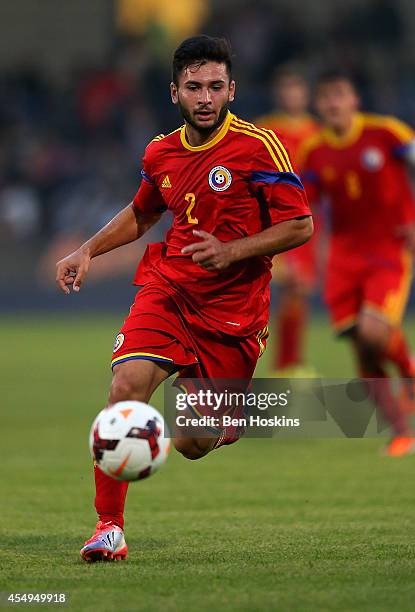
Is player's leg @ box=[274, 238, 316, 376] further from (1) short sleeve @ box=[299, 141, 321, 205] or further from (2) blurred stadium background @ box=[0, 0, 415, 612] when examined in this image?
(1) short sleeve @ box=[299, 141, 321, 205]

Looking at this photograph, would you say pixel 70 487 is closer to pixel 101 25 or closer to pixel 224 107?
pixel 224 107

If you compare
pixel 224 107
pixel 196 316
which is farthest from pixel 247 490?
pixel 224 107

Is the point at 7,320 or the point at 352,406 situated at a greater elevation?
the point at 7,320

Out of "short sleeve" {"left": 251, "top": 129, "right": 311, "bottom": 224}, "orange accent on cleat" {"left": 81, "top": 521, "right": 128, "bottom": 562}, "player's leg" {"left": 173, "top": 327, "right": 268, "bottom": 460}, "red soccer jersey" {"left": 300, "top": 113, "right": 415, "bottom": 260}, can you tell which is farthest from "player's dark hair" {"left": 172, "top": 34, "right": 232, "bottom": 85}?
"red soccer jersey" {"left": 300, "top": 113, "right": 415, "bottom": 260}

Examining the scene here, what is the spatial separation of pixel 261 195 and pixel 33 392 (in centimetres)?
723

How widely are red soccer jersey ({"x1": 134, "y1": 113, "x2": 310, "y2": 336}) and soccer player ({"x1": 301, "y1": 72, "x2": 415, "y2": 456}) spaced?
331 centimetres

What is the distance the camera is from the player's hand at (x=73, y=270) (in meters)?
5.48

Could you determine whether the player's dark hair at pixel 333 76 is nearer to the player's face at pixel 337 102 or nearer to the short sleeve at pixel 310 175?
the player's face at pixel 337 102

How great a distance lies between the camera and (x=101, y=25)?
26.2 m

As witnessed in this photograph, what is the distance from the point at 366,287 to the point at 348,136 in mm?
1110

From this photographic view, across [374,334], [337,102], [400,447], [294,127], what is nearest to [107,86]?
[294,127]

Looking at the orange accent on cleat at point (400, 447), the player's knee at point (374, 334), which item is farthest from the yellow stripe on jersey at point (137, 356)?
the orange accent on cleat at point (400, 447)

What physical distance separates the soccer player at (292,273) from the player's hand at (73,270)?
5.70m

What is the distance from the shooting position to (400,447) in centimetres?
888
